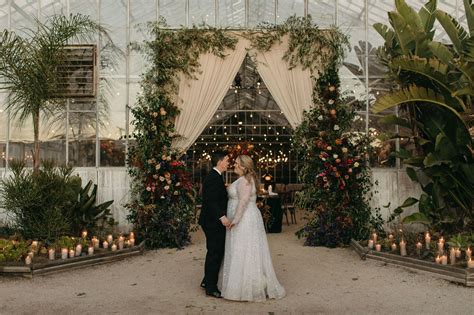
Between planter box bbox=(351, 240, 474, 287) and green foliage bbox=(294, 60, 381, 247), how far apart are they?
2.47 ft

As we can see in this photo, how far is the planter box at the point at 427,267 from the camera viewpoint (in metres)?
5.40

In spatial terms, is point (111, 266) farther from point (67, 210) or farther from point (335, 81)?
point (335, 81)

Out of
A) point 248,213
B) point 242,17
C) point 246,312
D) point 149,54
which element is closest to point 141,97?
point 149,54

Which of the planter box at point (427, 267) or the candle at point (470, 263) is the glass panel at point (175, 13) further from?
the candle at point (470, 263)

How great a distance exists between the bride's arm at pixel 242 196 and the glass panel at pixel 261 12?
4.29 metres

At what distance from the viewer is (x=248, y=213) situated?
4883 millimetres

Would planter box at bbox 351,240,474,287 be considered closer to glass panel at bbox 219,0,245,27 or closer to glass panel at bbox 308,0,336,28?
glass panel at bbox 308,0,336,28

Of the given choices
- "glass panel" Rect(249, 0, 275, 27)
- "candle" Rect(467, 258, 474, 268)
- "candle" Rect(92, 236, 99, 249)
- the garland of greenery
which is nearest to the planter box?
"candle" Rect(467, 258, 474, 268)

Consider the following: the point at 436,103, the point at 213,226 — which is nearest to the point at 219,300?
the point at 213,226

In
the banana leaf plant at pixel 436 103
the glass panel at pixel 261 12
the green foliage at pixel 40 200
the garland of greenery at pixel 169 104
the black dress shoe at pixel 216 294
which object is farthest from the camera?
the glass panel at pixel 261 12

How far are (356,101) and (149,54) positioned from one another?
3.56 metres

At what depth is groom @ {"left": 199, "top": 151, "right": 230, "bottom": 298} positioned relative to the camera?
496 centimetres

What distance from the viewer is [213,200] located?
4.96 m

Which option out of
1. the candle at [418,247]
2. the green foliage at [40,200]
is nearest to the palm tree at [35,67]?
the green foliage at [40,200]
